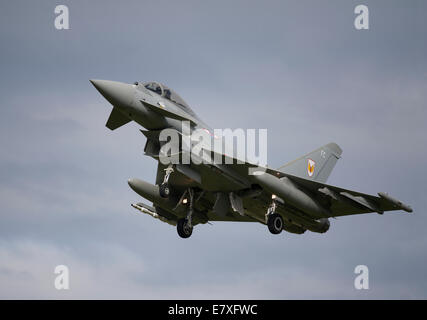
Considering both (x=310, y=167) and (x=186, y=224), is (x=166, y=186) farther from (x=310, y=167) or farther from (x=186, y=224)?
(x=310, y=167)

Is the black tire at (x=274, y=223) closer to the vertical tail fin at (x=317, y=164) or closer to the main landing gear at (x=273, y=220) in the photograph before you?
the main landing gear at (x=273, y=220)

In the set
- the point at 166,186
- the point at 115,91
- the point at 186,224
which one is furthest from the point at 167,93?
the point at 186,224

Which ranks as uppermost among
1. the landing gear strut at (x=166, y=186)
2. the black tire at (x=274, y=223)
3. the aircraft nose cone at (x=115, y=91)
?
the aircraft nose cone at (x=115, y=91)

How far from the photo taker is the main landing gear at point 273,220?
27.4m

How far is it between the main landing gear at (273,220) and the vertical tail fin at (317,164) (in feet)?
9.27

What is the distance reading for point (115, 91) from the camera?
2512 cm

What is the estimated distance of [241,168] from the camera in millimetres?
26828

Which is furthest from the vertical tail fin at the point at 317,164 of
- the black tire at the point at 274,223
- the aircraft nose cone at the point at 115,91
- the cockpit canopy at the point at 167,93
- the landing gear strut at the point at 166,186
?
the aircraft nose cone at the point at 115,91

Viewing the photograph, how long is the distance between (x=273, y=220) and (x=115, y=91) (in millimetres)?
7832

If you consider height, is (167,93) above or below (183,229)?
above

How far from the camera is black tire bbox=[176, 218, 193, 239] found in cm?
2873

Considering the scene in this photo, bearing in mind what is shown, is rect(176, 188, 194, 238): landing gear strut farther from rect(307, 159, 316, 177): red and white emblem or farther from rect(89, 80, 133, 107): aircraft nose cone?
rect(307, 159, 316, 177): red and white emblem

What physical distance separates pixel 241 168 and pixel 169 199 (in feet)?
12.4
